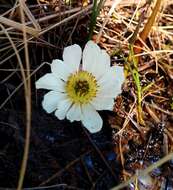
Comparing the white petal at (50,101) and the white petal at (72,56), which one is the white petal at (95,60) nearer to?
the white petal at (72,56)

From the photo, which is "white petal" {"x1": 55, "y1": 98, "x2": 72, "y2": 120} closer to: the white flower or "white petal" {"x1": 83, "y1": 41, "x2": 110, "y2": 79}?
the white flower

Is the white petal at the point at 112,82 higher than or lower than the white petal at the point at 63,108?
higher

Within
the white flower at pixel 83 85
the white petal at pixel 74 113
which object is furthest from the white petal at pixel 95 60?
the white petal at pixel 74 113

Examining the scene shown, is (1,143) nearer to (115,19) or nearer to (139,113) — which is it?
(139,113)

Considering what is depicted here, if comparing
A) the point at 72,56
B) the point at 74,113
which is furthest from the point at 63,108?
the point at 72,56

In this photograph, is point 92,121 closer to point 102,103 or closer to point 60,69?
point 102,103
